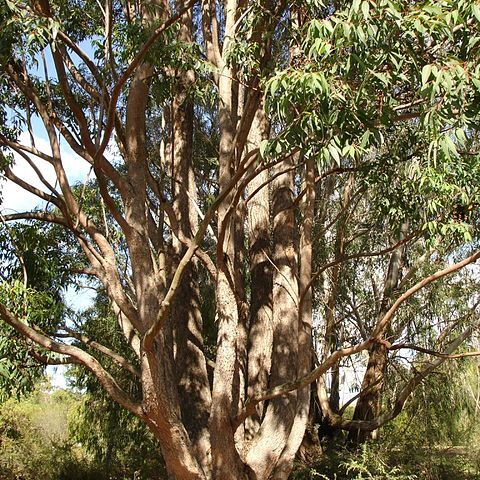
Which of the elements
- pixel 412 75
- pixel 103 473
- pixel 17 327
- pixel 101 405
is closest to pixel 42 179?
pixel 17 327

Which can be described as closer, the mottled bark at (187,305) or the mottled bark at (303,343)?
the mottled bark at (303,343)

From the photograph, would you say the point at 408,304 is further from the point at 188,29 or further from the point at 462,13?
the point at 462,13

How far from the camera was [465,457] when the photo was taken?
10.4 m

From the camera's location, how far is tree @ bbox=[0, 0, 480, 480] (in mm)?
4422

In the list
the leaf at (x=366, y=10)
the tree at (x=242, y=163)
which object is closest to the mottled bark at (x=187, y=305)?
the tree at (x=242, y=163)

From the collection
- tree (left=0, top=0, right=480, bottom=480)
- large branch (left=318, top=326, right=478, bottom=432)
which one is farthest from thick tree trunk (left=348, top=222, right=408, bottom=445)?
tree (left=0, top=0, right=480, bottom=480)

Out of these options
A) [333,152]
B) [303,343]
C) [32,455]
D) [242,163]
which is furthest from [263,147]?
[32,455]

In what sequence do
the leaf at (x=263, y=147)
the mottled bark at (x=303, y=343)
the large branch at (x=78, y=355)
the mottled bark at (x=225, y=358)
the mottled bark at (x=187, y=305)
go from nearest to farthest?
the leaf at (x=263, y=147)
the large branch at (x=78, y=355)
the mottled bark at (x=225, y=358)
the mottled bark at (x=303, y=343)
the mottled bark at (x=187, y=305)

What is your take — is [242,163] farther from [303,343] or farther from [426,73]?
[303,343]

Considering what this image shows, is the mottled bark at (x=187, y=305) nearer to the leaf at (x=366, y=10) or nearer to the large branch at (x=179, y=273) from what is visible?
the large branch at (x=179, y=273)

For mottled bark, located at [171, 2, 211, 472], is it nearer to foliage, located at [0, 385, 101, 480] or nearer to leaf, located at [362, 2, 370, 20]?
leaf, located at [362, 2, 370, 20]

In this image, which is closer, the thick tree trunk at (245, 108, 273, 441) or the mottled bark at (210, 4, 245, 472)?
the mottled bark at (210, 4, 245, 472)

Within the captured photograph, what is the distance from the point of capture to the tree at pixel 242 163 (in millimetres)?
4422

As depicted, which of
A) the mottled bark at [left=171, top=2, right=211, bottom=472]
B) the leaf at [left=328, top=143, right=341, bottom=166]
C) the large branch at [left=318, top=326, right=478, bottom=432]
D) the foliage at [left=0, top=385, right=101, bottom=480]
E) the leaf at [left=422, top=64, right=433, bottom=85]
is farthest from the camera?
the foliage at [left=0, top=385, right=101, bottom=480]
